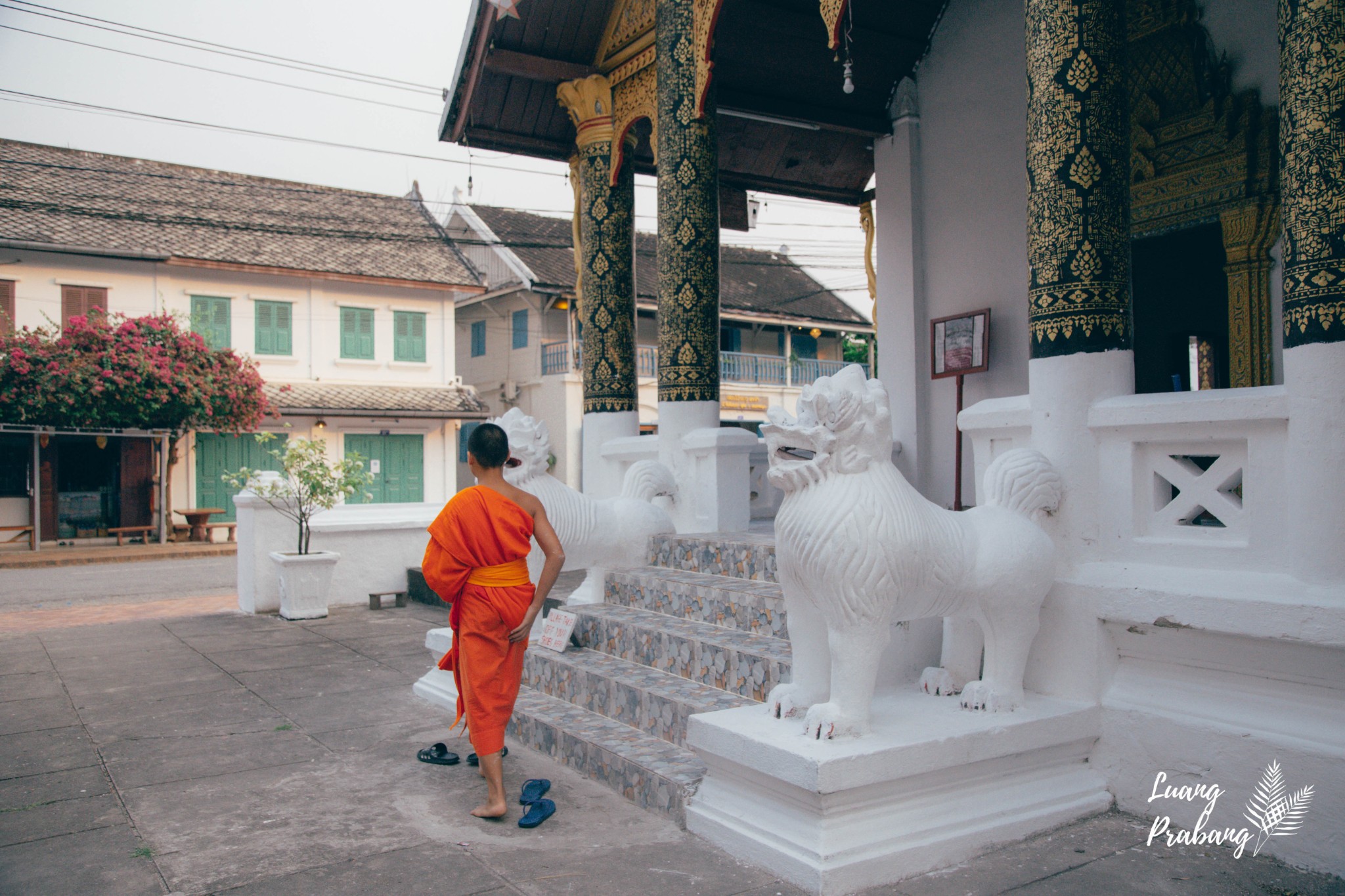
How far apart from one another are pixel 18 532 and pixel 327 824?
18.3 meters

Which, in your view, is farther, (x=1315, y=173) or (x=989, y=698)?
(x=989, y=698)

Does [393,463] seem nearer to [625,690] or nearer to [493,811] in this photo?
[625,690]

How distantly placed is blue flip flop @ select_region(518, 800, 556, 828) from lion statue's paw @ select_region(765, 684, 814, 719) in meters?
0.90

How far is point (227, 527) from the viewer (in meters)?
19.8

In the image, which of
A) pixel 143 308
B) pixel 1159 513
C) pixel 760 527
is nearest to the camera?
pixel 1159 513

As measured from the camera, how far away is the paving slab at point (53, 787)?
3.88 meters

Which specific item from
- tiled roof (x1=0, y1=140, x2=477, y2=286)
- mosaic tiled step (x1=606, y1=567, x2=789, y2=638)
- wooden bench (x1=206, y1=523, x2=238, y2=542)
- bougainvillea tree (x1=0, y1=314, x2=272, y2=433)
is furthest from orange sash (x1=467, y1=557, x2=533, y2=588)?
wooden bench (x1=206, y1=523, x2=238, y2=542)

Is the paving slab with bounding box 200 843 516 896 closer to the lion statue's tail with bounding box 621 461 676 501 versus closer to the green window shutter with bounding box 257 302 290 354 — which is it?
→ the lion statue's tail with bounding box 621 461 676 501

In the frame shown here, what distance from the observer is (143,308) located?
779 inches

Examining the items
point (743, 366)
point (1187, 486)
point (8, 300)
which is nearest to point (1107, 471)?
point (1187, 486)

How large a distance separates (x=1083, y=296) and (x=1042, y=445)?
589 mm

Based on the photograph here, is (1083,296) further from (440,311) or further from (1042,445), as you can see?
(440,311)

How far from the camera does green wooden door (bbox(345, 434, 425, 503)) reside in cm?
2195

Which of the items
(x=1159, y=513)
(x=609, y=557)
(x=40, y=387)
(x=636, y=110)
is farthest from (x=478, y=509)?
(x=40, y=387)
